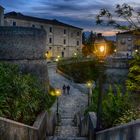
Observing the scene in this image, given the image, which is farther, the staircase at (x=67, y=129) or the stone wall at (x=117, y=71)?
the stone wall at (x=117, y=71)

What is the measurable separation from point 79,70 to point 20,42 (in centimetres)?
4259

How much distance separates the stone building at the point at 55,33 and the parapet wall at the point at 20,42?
151ft

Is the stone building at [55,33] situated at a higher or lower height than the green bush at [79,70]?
higher

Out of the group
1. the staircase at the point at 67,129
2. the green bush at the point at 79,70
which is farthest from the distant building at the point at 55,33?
the staircase at the point at 67,129

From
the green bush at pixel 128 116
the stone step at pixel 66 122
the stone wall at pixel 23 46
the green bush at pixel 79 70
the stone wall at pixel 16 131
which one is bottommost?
the stone step at pixel 66 122

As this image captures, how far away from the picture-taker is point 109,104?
11.7m

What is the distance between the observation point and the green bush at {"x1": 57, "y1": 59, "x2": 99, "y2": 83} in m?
61.8

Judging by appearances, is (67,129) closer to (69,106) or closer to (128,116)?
(128,116)

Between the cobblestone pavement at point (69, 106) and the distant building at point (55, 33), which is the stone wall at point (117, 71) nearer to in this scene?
the cobblestone pavement at point (69, 106)

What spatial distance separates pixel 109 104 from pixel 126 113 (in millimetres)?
1124

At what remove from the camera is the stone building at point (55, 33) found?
72125mm

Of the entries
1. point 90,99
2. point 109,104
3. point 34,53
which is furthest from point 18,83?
point 90,99

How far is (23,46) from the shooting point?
966 inches

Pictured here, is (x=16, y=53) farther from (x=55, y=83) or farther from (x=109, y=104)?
(x=55, y=83)
